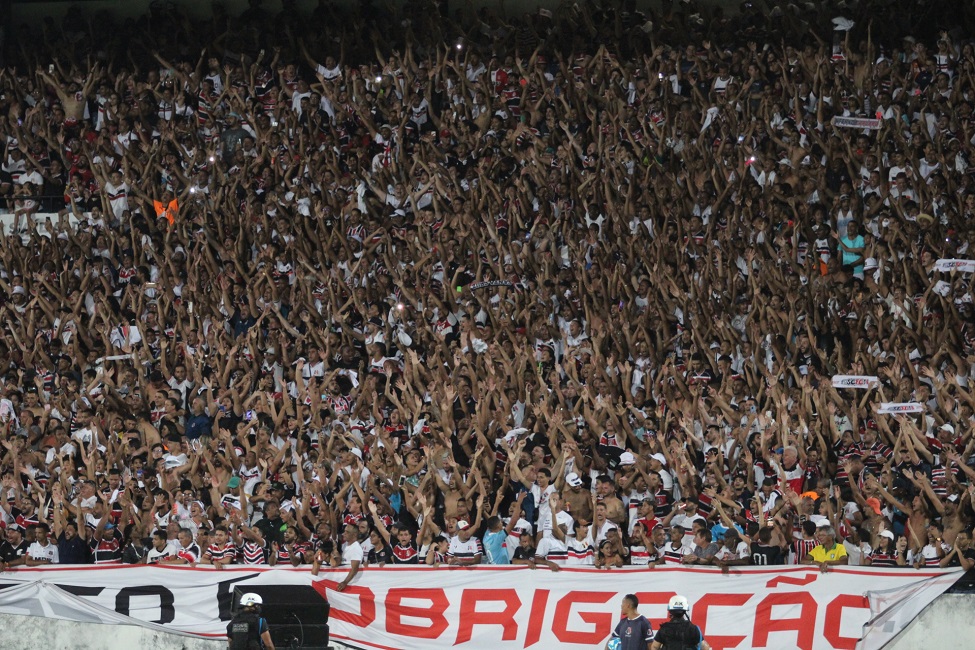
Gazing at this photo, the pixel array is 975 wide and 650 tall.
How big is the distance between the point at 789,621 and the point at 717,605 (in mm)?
616

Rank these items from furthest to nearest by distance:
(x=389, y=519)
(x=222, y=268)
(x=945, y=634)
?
(x=222, y=268)
(x=389, y=519)
(x=945, y=634)

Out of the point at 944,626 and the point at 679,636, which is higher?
Result: the point at 679,636

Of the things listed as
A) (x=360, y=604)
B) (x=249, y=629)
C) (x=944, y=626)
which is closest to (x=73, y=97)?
(x=360, y=604)

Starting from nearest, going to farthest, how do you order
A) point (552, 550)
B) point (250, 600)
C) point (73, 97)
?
point (250, 600) → point (552, 550) → point (73, 97)

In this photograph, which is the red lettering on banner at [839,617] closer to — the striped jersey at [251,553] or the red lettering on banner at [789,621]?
the red lettering on banner at [789,621]

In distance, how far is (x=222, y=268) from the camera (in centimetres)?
2052

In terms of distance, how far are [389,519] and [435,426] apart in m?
1.73

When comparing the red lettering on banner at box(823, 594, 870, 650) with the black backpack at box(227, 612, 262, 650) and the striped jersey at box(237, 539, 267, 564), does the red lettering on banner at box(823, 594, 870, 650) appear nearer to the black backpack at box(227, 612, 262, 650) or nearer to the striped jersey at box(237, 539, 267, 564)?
the black backpack at box(227, 612, 262, 650)

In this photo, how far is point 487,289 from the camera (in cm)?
1905

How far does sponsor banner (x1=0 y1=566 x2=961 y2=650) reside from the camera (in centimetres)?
1306

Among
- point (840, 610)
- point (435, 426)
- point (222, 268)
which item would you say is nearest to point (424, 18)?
point (222, 268)

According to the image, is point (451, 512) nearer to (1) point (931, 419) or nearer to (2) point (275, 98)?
(1) point (931, 419)

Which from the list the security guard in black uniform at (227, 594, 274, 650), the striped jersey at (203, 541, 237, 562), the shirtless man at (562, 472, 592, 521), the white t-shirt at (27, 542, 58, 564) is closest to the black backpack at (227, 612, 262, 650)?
the security guard in black uniform at (227, 594, 274, 650)

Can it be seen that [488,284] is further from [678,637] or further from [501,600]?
[678,637]
